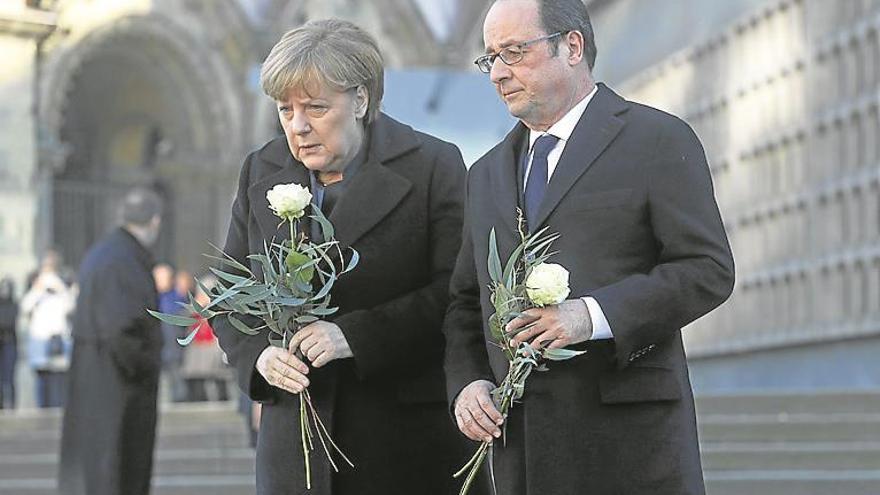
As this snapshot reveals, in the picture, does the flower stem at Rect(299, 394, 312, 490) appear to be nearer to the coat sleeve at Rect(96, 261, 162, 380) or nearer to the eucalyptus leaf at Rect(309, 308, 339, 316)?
the eucalyptus leaf at Rect(309, 308, 339, 316)

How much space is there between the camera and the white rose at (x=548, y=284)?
3.85 metres

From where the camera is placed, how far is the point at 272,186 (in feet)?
15.5

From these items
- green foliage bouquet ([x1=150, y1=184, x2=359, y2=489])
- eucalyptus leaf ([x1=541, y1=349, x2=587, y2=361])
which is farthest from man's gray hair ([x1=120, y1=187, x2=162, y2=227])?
eucalyptus leaf ([x1=541, y1=349, x2=587, y2=361])

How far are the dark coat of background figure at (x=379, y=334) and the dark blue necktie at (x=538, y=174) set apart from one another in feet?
1.82

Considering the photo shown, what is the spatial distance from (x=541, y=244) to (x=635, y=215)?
23cm

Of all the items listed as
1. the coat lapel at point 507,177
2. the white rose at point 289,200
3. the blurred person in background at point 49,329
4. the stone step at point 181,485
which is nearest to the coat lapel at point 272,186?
the white rose at point 289,200

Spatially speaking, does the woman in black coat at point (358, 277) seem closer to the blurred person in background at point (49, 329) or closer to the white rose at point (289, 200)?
the white rose at point (289, 200)

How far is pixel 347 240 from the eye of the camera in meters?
→ 4.68

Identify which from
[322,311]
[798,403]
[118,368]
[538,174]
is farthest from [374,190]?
[798,403]

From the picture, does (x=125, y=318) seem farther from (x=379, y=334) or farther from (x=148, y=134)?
(x=148, y=134)

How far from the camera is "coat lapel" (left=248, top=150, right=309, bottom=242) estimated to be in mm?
4684

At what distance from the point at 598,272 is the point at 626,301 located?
0.13 m

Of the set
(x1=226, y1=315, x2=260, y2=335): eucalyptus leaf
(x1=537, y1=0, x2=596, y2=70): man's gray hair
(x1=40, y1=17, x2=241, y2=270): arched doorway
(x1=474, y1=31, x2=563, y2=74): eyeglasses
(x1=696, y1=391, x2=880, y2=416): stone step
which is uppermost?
(x1=40, y1=17, x2=241, y2=270): arched doorway

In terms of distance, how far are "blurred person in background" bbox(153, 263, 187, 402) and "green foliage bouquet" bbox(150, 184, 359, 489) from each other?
12.3 meters
